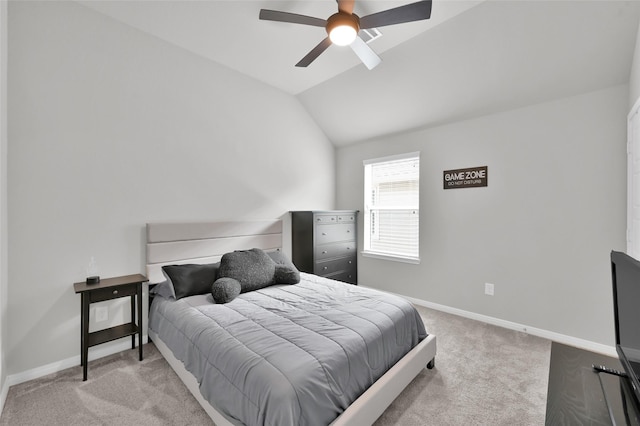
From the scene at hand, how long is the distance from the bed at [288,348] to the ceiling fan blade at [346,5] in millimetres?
2146

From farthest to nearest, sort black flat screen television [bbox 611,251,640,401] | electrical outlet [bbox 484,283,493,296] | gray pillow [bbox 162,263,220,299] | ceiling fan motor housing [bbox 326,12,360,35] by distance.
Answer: electrical outlet [bbox 484,283,493,296], gray pillow [bbox 162,263,220,299], ceiling fan motor housing [bbox 326,12,360,35], black flat screen television [bbox 611,251,640,401]

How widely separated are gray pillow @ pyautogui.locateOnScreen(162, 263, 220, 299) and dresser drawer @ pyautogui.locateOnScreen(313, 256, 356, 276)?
1.57m

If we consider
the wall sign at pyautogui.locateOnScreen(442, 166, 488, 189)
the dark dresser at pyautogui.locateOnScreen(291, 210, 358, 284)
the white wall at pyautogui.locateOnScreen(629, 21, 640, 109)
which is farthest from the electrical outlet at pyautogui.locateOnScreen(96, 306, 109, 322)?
the white wall at pyautogui.locateOnScreen(629, 21, 640, 109)

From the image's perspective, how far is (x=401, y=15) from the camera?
6.22 ft

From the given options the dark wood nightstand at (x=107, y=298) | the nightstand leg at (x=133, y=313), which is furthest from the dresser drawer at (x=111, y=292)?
the nightstand leg at (x=133, y=313)

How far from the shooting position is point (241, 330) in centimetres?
187

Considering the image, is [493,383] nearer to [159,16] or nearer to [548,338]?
[548,338]

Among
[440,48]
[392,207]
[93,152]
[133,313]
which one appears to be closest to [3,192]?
[93,152]

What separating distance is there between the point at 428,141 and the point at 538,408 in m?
3.02

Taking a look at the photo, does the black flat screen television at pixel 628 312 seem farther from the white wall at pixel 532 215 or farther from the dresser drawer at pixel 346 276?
the dresser drawer at pixel 346 276

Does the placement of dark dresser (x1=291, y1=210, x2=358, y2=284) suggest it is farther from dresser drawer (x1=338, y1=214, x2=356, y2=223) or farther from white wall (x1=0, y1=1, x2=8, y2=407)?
white wall (x1=0, y1=1, x2=8, y2=407)

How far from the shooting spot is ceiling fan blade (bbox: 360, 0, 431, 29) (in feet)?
Answer: 5.86

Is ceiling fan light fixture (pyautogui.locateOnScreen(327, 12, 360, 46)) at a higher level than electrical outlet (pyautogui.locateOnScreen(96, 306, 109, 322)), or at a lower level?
higher

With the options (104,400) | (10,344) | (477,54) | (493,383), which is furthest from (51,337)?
(477,54)
